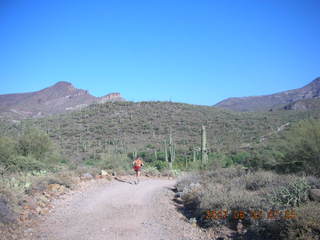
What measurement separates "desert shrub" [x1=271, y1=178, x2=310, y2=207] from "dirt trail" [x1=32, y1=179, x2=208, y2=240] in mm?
2118

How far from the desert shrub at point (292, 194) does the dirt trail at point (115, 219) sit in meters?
2.12

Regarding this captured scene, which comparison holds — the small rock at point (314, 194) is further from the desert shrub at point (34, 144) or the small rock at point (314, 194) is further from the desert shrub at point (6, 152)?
the desert shrub at point (34, 144)

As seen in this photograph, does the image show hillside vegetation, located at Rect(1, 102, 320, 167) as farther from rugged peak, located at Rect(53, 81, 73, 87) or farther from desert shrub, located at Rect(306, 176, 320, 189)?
rugged peak, located at Rect(53, 81, 73, 87)

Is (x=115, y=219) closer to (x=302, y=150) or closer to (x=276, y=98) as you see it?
(x=302, y=150)

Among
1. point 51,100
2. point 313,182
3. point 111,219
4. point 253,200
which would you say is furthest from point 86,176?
point 51,100

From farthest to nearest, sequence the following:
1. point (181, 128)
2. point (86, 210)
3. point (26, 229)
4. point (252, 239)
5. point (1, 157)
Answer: point (181, 128), point (1, 157), point (86, 210), point (26, 229), point (252, 239)

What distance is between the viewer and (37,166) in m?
14.0

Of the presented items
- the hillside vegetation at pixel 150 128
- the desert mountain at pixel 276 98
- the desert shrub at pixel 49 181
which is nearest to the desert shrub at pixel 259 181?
the desert shrub at pixel 49 181

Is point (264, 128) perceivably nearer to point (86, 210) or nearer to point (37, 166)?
point (37, 166)

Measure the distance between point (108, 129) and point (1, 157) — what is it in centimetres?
2877

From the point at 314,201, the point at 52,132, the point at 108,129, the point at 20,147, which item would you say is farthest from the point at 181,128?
the point at 314,201

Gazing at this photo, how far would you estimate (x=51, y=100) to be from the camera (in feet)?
264
